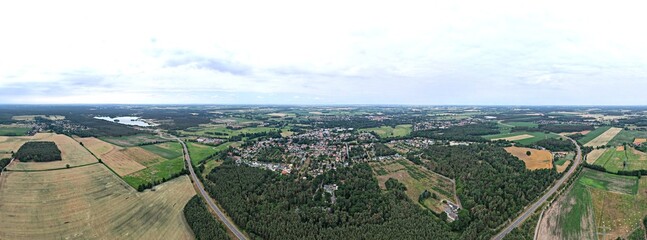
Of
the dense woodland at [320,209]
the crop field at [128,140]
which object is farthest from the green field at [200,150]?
the dense woodland at [320,209]

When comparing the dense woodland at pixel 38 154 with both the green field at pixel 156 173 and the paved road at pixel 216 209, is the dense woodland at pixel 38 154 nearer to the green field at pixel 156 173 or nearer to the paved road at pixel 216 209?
the green field at pixel 156 173

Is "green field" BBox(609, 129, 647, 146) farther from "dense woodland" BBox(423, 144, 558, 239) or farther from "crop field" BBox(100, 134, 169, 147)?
"crop field" BBox(100, 134, 169, 147)

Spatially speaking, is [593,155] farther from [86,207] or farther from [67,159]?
[67,159]

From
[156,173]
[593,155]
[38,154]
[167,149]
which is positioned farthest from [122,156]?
[593,155]

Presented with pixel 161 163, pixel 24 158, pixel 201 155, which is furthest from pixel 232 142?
pixel 24 158

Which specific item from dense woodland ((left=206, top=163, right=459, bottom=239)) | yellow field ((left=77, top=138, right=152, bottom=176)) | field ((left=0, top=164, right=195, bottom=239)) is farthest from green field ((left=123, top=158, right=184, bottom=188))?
dense woodland ((left=206, top=163, right=459, bottom=239))

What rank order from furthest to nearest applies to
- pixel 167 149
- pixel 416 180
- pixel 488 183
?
pixel 167 149
pixel 416 180
pixel 488 183
